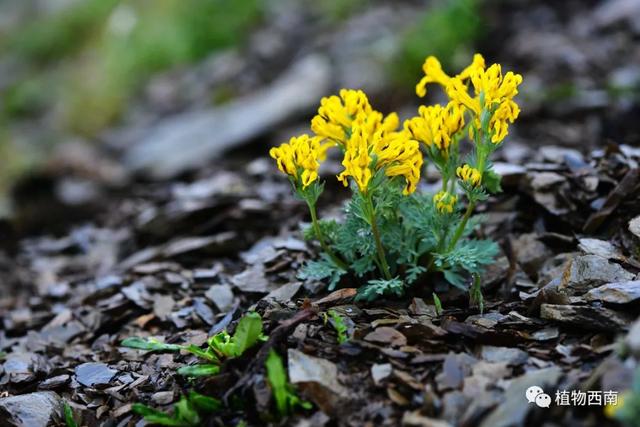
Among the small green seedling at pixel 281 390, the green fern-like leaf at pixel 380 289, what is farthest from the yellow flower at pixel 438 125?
the small green seedling at pixel 281 390

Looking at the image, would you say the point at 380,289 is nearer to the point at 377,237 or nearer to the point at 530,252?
the point at 377,237

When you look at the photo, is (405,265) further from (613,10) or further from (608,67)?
(613,10)

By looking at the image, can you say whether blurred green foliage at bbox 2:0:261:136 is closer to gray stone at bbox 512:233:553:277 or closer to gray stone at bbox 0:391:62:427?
gray stone at bbox 0:391:62:427

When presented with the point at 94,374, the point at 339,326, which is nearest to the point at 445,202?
the point at 339,326

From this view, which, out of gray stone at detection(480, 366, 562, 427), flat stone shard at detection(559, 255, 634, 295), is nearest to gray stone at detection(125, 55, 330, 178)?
flat stone shard at detection(559, 255, 634, 295)

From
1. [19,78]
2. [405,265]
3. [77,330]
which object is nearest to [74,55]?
[19,78]
